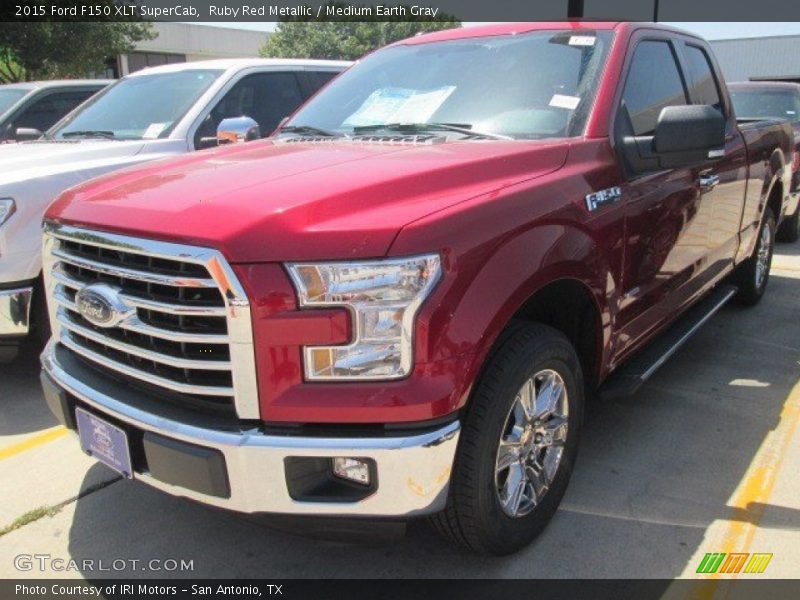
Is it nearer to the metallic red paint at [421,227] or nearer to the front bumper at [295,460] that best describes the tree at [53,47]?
the metallic red paint at [421,227]

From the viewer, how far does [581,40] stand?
3182 millimetres

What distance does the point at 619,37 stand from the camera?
315cm

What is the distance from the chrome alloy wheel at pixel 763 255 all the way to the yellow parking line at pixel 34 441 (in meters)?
4.94

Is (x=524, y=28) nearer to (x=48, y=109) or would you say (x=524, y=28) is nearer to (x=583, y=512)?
(x=583, y=512)

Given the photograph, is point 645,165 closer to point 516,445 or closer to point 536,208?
point 536,208

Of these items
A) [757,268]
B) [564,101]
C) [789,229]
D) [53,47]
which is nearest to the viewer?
[564,101]

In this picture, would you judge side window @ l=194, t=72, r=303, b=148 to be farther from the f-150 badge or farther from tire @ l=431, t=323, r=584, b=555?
tire @ l=431, t=323, r=584, b=555

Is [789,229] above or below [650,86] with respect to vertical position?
below

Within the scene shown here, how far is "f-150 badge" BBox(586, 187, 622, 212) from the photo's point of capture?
2.64m

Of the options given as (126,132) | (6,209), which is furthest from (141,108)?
(6,209)

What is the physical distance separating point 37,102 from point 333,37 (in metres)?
52.1

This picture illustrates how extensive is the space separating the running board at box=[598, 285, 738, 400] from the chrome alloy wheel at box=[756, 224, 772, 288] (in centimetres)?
125

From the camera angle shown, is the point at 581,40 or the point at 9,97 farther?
the point at 9,97

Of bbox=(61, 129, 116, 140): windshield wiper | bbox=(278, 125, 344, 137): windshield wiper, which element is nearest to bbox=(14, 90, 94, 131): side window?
bbox=(61, 129, 116, 140): windshield wiper
